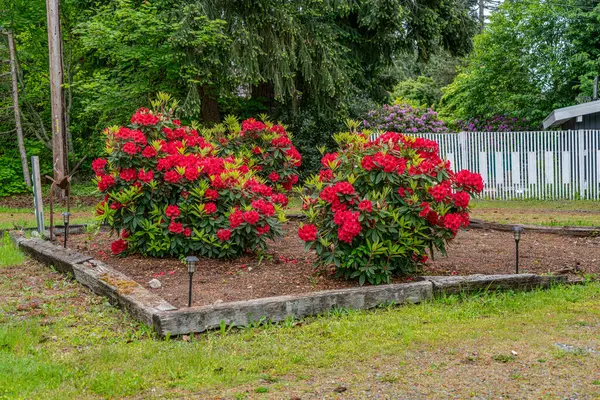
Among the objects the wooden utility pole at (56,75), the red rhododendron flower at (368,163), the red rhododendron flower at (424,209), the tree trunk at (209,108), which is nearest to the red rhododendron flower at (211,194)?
the red rhododendron flower at (368,163)

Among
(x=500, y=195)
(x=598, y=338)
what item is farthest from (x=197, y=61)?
(x=598, y=338)

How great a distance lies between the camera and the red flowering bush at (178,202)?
23.9 feet

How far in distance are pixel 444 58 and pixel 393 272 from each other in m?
31.8

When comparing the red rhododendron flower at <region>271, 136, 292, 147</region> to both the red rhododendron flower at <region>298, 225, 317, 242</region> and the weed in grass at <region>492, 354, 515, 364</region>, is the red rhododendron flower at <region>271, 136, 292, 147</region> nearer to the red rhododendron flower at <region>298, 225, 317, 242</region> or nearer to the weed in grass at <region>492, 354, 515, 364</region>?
the red rhododendron flower at <region>298, 225, 317, 242</region>

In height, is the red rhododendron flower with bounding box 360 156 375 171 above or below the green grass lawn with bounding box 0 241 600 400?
above

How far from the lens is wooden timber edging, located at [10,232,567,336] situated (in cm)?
494

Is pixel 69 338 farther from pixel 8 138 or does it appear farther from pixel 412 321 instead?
pixel 8 138

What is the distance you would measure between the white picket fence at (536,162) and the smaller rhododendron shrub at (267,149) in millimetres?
8019

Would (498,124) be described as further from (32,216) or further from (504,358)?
(504,358)

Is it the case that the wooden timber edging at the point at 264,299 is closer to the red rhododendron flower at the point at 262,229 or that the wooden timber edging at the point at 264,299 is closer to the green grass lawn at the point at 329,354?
the green grass lawn at the point at 329,354

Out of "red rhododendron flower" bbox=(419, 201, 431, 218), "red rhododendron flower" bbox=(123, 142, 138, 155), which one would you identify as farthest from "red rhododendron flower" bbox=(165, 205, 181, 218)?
"red rhododendron flower" bbox=(419, 201, 431, 218)

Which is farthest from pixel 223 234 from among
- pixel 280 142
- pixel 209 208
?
pixel 280 142

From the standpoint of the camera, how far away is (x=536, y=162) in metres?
16.6

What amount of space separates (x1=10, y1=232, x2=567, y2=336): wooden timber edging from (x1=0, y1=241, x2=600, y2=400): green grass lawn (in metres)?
0.11
